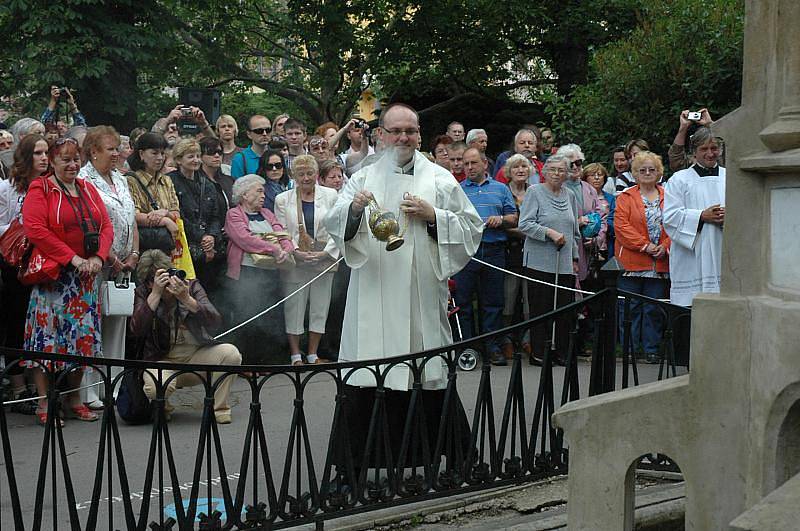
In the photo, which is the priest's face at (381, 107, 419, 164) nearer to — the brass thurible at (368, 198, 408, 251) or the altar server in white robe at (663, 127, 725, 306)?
the brass thurible at (368, 198, 408, 251)

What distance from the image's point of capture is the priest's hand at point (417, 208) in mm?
6535

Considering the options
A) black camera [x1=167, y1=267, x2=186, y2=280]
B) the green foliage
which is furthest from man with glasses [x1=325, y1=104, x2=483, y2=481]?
the green foliage

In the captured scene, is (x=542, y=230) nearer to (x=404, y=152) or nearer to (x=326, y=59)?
(x=404, y=152)

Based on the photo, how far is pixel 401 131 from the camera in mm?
6613

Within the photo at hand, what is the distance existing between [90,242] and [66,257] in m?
0.23

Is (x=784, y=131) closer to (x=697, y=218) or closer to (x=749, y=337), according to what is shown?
(x=749, y=337)

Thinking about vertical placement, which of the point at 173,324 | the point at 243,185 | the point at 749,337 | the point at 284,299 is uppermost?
the point at 243,185

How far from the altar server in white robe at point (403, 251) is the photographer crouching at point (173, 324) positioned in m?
1.46

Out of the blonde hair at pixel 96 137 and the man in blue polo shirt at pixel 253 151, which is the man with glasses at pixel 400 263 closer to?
the blonde hair at pixel 96 137

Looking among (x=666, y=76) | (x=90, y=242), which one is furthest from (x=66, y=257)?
(x=666, y=76)

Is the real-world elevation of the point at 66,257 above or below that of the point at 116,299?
above

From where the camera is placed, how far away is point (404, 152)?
22.1ft

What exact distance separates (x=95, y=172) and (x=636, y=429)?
5314mm

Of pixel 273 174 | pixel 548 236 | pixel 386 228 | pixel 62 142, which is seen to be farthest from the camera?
pixel 548 236
